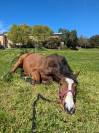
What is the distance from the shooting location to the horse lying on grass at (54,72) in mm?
5463

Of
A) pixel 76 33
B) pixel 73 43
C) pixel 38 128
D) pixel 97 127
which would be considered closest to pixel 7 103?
pixel 38 128

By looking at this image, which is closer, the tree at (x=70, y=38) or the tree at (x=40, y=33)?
the tree at (x=70, y=38)

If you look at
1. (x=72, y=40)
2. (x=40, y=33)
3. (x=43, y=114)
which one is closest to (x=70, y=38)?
(x=72, y=40)

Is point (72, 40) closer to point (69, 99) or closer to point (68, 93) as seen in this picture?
point (68, 93)

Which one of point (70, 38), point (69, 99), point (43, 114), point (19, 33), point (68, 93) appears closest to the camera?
point (69, 99)

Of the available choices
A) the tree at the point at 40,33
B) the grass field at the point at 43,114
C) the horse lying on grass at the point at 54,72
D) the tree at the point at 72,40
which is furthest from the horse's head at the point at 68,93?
the tree at the point at 72,40

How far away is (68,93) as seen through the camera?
5512 millimetres

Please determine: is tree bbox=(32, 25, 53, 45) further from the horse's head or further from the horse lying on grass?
the horse's head

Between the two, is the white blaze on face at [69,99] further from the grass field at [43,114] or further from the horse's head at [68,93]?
the grass field at [43,114]

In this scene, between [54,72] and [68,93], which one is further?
[54,72]

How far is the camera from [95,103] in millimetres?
10789

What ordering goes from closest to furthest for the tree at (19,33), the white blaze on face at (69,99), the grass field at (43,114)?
the white blaze on face at (69,99) → the grass field at (43,114) → the tree at (19,33)

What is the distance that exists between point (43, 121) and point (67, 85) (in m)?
2.69

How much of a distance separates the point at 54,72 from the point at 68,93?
68.3 inches
